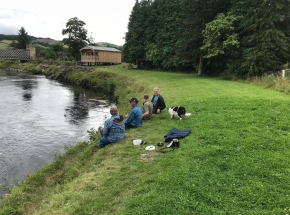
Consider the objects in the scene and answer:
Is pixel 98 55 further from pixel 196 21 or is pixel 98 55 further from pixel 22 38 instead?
pixel 22 38

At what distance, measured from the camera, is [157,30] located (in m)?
38.1

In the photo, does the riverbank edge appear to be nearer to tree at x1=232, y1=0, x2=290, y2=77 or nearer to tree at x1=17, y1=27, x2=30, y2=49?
tree at x1=232, y1=0, x2=290, y2=77

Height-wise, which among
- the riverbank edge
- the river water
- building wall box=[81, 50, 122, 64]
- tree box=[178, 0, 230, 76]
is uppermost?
tree box=[178, 0, 230, 76]

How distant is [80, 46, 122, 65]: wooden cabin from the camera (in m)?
48.2

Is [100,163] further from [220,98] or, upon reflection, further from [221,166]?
[220,98]

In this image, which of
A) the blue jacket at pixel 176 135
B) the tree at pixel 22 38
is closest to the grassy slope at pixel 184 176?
the blue jacket at pixel 176 135

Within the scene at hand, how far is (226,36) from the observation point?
22.4 metres

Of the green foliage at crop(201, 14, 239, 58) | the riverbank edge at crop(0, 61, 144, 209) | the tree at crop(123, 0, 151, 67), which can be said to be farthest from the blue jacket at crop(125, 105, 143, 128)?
the tree at crop(123, 0, 151, 67)

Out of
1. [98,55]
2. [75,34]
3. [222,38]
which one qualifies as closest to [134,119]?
[222,38]

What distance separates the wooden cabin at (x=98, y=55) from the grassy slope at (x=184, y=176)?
42.3 m

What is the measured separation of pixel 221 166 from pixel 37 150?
785cm

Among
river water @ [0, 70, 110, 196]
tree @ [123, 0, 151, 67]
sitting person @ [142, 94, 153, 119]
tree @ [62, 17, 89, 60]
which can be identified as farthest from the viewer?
tree @ [62, 17, 89, 60]

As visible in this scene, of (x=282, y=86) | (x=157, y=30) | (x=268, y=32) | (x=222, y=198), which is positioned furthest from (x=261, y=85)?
(x=157, y=30)

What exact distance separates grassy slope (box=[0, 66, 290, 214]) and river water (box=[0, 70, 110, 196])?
1.58 m
